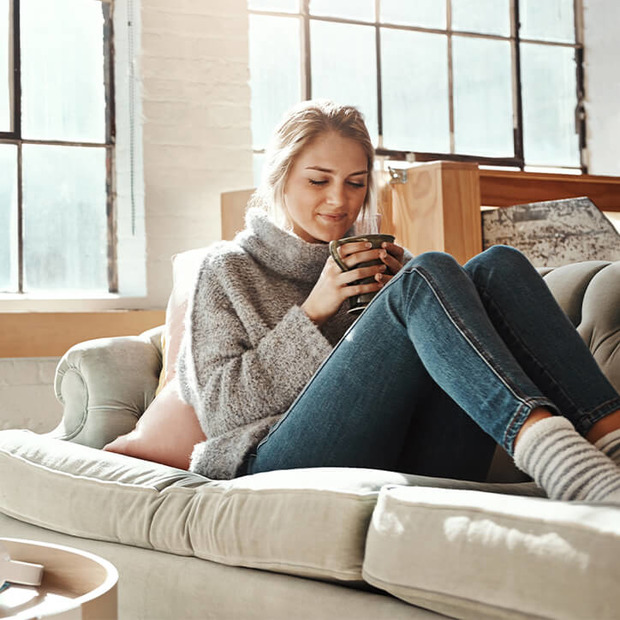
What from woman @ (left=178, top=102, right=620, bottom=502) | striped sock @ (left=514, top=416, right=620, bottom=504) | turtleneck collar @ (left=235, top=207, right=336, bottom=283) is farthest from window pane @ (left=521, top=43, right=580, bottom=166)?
striped sock @ (left=514, top=416, right=620, bottom=504)

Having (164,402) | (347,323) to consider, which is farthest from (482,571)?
(164,402)

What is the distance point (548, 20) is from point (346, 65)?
1118 millimetres

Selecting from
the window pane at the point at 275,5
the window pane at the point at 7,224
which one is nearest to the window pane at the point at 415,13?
the window pane at the point at 275,5

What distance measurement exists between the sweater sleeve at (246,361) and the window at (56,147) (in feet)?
6.01

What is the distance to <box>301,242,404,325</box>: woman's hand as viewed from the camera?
5.31 feet

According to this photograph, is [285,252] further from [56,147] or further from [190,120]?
[56,147]

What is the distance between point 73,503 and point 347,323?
2.03 ft

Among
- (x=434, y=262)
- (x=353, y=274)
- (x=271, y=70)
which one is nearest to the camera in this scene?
(x=434, y=262)

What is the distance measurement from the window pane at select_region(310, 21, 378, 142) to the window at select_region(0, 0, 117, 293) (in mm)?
901

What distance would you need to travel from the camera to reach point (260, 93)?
379 cm

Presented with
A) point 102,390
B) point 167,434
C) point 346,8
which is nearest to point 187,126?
point 346,8

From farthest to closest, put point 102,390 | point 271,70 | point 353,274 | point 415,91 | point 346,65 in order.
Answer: point 415,91 < point 346,65 < point 271,70 < point 102,390 < point 353,274

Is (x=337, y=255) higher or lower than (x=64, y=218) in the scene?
lower

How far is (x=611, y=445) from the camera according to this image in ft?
4.14
